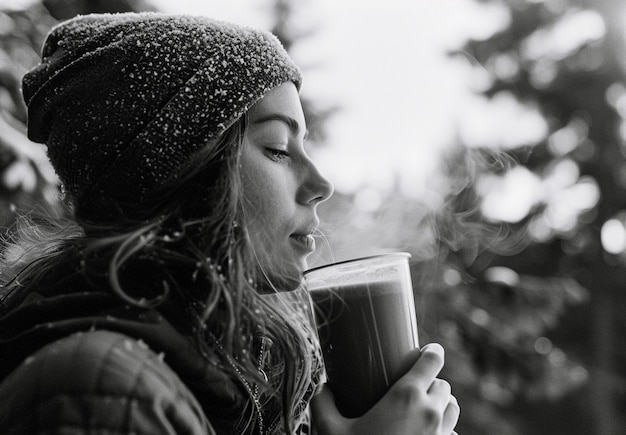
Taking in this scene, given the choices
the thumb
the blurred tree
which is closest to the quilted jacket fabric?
the thumb

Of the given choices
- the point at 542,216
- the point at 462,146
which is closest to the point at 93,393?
the point at 462,146

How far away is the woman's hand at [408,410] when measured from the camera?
1.39m

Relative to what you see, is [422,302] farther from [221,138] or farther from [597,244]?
[597,244]

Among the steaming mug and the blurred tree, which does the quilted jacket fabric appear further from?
the blurred tree

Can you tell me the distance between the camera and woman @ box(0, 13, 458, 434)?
123cm

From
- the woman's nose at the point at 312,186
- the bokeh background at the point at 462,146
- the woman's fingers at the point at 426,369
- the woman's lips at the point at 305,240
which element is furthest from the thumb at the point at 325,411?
the bokeh background at the point at 462,146

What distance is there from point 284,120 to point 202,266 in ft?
1.60

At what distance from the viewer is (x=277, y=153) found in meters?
1.63

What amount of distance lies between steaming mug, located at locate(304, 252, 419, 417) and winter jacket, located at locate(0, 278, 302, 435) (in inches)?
12.6

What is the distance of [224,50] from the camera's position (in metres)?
1.60

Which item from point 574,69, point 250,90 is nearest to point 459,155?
Answer: point 250,90

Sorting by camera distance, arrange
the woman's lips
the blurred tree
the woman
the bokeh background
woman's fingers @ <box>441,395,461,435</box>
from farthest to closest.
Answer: the blurred tree < the bokeh background < the woman's lips < woman's fingers @ <box>441,395,461,435</box> < the woman

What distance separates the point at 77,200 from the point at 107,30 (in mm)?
457

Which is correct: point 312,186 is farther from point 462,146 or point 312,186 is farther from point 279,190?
point 462,146
